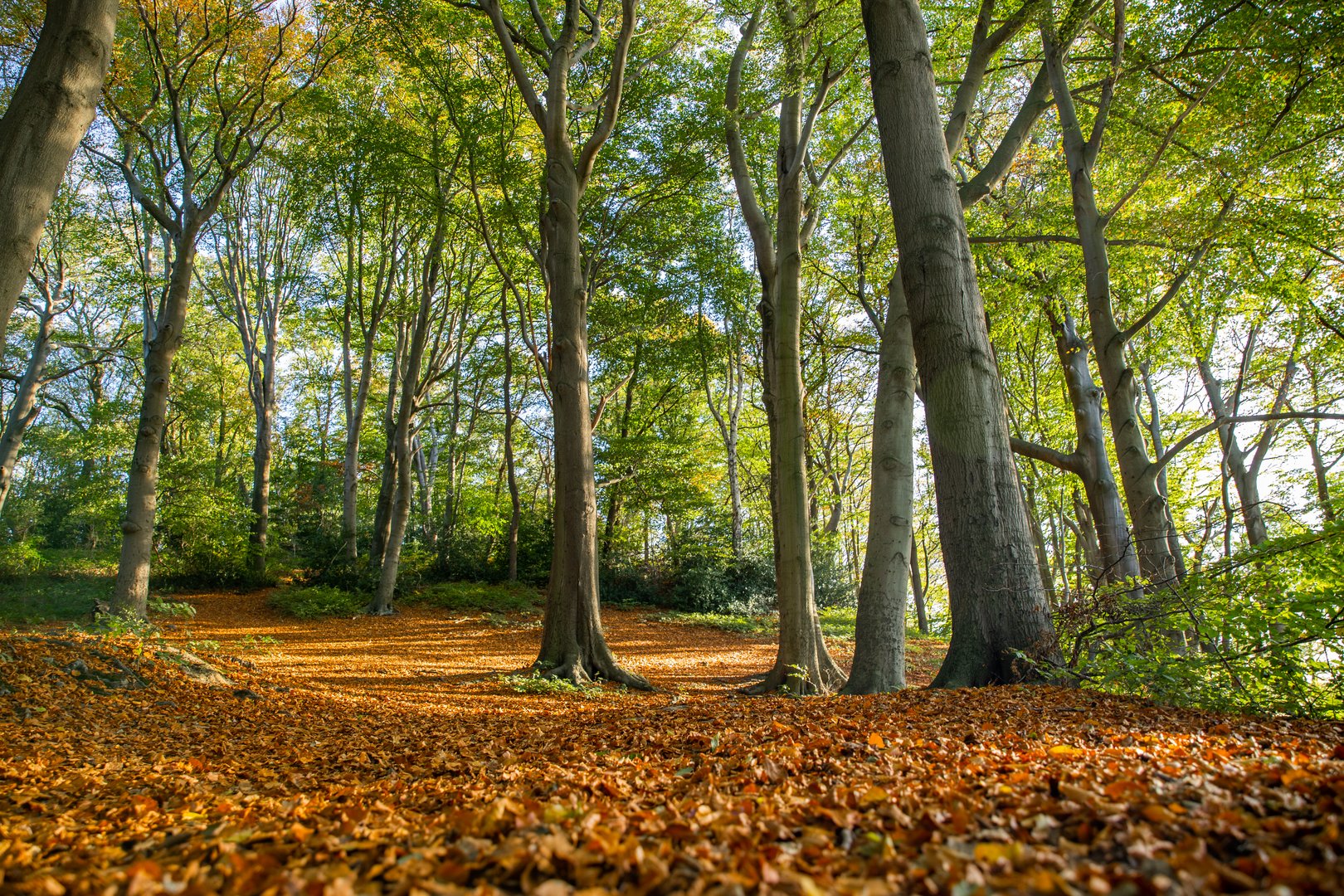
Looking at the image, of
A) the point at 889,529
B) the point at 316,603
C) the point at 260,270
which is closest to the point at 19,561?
the point at 316,603

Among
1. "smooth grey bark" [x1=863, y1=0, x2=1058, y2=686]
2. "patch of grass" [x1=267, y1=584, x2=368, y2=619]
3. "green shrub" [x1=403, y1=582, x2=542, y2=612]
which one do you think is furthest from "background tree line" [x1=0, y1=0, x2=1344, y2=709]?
"green shrub" [x1=403, y1=582, x2=542, y2=612]

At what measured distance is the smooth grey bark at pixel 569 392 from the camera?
7.66 metres

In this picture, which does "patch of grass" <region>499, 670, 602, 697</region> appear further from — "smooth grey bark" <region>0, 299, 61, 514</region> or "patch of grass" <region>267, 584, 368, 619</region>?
"smooth grey bark" <region>0, 299, 61, 514</region>

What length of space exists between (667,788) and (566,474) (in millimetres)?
6131

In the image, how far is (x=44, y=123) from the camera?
3.33 meters

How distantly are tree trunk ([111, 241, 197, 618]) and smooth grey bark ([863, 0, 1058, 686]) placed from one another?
31.2 ft

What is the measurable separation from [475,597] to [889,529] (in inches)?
485

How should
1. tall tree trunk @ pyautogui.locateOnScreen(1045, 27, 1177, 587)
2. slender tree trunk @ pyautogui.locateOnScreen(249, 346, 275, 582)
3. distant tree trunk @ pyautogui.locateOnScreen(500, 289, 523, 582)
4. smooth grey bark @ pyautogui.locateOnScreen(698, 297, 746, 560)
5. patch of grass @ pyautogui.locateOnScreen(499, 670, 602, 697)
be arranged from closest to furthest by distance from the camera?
patch of grass @ pyautogui.locateOnScreen(499, 670, 602, 697) → tall tree trunk @ pyautogui.locateOnScreen(1045, 27, 1177, 587) → distant tree trunk @ pyautogui.locateOnScreen(500, 289, 523, 582) → slender tree trunk @ pyautogui.locateOnScreen(249, 346, 275, 582) → smooth grey bark @ pyautogui.locateOnScreen(698, 297, 746, 560)

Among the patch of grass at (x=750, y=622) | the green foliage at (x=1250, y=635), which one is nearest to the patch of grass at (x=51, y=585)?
the patch of grass at (x=750, y=622)

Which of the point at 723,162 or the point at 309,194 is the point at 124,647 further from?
the point at 309,194

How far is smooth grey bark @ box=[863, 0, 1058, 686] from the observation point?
3773 mm

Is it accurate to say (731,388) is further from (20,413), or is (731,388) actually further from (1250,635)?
(20,413)

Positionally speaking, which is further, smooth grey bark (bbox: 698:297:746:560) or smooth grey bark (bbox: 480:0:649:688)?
Result: smooth grey bark (bbox: 698:297:746:560)

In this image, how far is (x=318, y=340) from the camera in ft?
84.1
